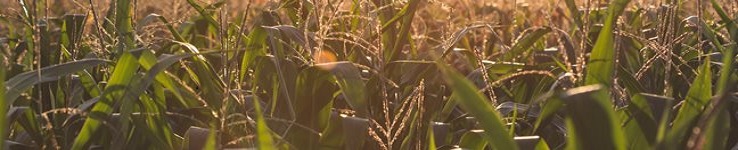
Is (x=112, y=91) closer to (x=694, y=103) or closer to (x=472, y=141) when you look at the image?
(x=472, y=141)

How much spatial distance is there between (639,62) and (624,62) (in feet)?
0.48

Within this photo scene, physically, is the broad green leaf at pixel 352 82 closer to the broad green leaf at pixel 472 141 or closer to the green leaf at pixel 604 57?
the broad green leaf at pixel 472 141

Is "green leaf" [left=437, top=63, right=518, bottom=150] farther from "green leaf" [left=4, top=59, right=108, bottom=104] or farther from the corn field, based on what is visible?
"green leaf" [left=4, top=59, right=108, bottom=104]

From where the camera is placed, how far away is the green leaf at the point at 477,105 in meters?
0.99

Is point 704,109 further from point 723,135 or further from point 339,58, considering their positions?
point 339,58

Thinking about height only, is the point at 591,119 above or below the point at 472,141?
above

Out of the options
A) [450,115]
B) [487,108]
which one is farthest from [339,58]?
[487,108]

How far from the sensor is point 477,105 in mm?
1061

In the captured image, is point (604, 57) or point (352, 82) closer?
point (604, 57)

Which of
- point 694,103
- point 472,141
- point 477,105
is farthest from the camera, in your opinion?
point 472,141

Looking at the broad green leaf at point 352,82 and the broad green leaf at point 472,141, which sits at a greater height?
the broad green leaf at point 352,82

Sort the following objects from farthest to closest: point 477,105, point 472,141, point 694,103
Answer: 1. point 472,141
2. point 694,103
3. point 477,105

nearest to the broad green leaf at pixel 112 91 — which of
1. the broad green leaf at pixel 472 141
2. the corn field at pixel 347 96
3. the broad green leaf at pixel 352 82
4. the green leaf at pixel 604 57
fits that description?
the corn field at pixel 347 96

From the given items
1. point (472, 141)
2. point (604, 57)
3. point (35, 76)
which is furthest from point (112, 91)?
point (604, 57)
